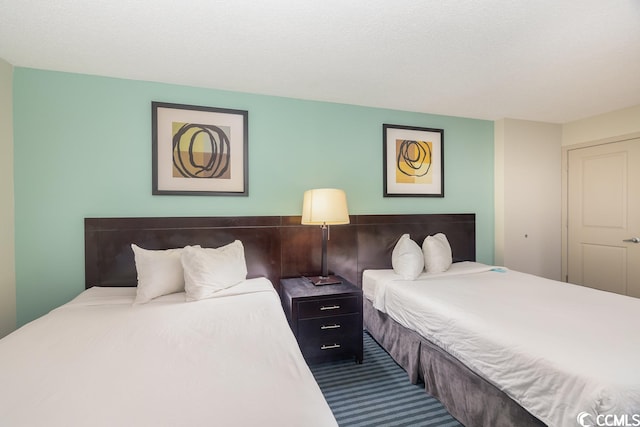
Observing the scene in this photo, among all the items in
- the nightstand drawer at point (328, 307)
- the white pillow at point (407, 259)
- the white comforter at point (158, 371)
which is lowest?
the nightstand drawer at point (328, 307)

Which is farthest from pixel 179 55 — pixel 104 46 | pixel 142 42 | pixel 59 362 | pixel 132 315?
pixel 59 362

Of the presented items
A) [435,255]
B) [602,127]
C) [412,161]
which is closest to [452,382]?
[435,255]

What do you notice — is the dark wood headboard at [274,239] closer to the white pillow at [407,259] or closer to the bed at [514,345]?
A: the white pillow at [407,259]

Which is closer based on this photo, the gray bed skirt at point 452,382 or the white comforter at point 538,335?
the white comforter at point 538,335

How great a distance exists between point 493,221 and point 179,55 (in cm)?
373

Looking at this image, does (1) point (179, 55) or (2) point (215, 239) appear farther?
(2) point (215, 239)

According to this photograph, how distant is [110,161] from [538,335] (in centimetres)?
317

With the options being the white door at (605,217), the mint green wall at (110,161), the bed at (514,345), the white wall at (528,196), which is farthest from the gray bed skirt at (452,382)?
the white door at (605,217)

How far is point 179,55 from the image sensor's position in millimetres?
2076

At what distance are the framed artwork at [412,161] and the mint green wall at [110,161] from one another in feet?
1.27

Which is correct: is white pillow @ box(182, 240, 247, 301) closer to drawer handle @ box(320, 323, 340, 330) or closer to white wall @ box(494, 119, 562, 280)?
drawer handle @ box(320, 323, 340, 330)

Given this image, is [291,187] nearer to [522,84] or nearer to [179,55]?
[179,55]

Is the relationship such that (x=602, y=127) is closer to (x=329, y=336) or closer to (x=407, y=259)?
(x=407, y=259)

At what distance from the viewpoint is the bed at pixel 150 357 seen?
0.91 metres
